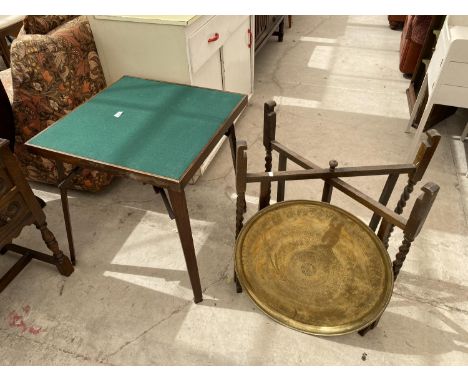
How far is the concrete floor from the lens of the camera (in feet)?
4.89

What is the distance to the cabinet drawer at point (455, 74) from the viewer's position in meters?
1.89

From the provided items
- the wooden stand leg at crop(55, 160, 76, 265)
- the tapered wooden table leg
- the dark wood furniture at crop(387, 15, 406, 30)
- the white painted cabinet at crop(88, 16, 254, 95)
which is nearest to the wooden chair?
the tapered wooden table leg

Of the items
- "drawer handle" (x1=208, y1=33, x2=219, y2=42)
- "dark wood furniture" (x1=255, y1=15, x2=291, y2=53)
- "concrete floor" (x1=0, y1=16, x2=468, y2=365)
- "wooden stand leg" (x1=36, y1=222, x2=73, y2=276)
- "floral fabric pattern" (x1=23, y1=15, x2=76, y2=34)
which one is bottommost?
"concrete floor" (x1=0, y1=16, x2=468, y2=365)

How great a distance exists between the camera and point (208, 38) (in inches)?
75.9

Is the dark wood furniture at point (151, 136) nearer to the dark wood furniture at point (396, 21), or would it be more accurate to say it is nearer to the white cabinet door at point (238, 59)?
the white cabinet door at point (238, 59)

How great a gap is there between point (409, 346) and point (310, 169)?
889 mm

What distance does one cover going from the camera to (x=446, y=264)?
1.78 metres

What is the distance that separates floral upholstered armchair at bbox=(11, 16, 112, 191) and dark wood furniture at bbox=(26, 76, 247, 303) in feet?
0.76

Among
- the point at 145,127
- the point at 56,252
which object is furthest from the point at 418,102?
the point at 56,252

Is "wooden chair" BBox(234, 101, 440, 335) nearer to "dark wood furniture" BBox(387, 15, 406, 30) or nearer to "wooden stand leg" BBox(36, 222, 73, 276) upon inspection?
"wooden stand leg" BBox(36, 222, 73, 276)

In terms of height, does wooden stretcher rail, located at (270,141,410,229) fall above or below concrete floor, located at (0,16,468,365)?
above

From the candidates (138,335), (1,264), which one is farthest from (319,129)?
(1,264)

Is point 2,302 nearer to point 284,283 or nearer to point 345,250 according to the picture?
point 284,283

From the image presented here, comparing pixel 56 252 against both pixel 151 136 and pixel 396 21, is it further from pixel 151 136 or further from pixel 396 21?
pixel 396 21
